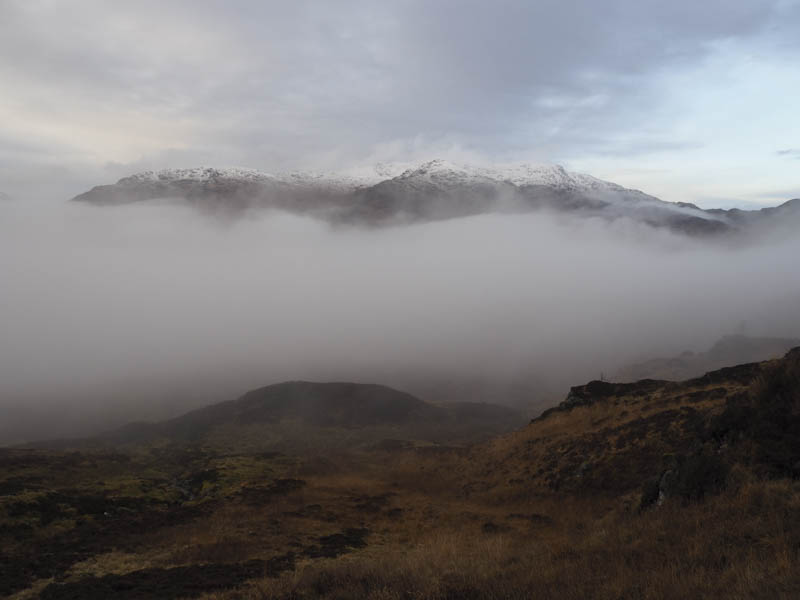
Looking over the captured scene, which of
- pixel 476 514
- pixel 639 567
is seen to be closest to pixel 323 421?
pixel 476 514

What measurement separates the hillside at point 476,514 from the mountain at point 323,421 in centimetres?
4657

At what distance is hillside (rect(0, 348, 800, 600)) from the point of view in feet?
35.0

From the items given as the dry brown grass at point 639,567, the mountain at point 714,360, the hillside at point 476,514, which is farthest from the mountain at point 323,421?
the dry brown grass at point 639,567

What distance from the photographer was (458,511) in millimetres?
32375

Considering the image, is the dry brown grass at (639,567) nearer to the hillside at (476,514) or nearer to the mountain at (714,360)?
the hillside at (476,514)

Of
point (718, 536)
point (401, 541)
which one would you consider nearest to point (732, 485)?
point (718, 536)

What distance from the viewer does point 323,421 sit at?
411ft

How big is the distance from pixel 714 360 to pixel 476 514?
521ft

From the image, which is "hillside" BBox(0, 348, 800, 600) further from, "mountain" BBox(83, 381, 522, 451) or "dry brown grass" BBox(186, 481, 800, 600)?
"mountain" BBox(83, 381, 522, 451)

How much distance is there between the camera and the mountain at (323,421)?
10825 centimetres

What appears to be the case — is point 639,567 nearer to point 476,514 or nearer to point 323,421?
point 476,514

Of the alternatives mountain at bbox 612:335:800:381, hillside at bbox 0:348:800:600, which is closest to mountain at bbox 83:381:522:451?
hillside at bbox 0:348:800:600

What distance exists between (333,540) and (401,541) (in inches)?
139

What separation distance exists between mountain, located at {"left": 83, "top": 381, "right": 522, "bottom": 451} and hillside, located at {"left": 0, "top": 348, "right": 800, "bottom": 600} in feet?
153
